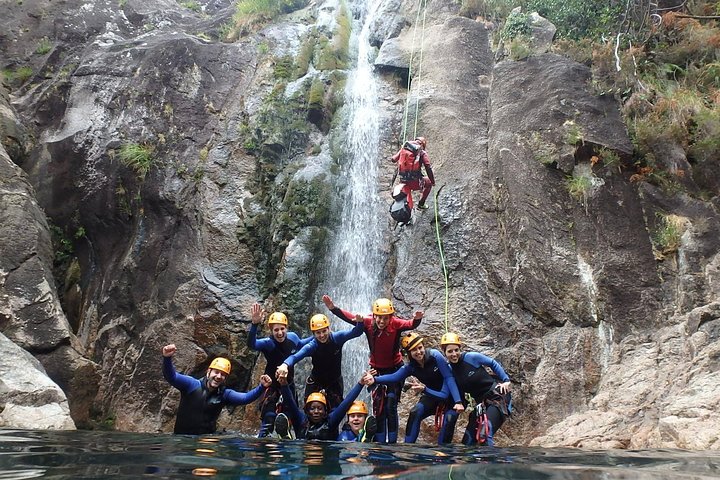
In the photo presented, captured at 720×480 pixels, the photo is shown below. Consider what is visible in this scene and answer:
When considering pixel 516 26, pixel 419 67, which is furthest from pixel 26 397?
pixel 516 26

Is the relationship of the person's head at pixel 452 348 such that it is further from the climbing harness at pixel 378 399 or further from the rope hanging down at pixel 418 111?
the rope hanging down at pixel 418 111

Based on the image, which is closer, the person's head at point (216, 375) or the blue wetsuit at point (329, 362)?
the person's head at point (216, 375)

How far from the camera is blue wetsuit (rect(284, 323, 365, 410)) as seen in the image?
7.06 m

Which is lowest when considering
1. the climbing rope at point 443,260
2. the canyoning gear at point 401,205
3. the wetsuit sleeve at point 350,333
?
the wetsuit sleeve at point 350,333

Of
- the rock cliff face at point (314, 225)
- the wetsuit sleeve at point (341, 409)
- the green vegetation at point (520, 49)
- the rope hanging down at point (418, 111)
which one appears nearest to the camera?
the wetsuit sleeve at point (341, 409)

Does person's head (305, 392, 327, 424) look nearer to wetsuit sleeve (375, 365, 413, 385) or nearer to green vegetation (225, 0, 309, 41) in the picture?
wetsuit sleeve (375, 365, 413, 385)

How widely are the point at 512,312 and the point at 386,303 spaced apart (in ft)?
10.5

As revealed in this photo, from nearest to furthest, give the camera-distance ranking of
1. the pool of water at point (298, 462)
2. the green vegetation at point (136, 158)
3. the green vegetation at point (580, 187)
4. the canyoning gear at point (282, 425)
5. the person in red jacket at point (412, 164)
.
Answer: the pool of water at point (298, 462) → the canyoning gear at point (282, 425) → the person in red jacket at point (412, 164) → the green vegetation at point (580, 187) → the green vegetation at point (136, 158)

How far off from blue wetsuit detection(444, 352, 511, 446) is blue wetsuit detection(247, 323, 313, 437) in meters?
2.03

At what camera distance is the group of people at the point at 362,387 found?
20.4 feet

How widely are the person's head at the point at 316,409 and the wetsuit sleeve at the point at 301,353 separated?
505 millimetres

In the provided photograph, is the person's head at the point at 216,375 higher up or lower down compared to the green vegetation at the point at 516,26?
lower down

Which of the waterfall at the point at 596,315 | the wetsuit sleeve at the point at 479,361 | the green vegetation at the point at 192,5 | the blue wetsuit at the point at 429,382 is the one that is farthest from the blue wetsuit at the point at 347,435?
the green vegetation at the point at 192,5

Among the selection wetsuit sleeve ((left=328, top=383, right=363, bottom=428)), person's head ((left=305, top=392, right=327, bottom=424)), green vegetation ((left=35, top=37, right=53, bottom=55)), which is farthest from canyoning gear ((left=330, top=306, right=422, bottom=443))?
green vegetation ((left=35, top=37, right=53, bottom=55))
